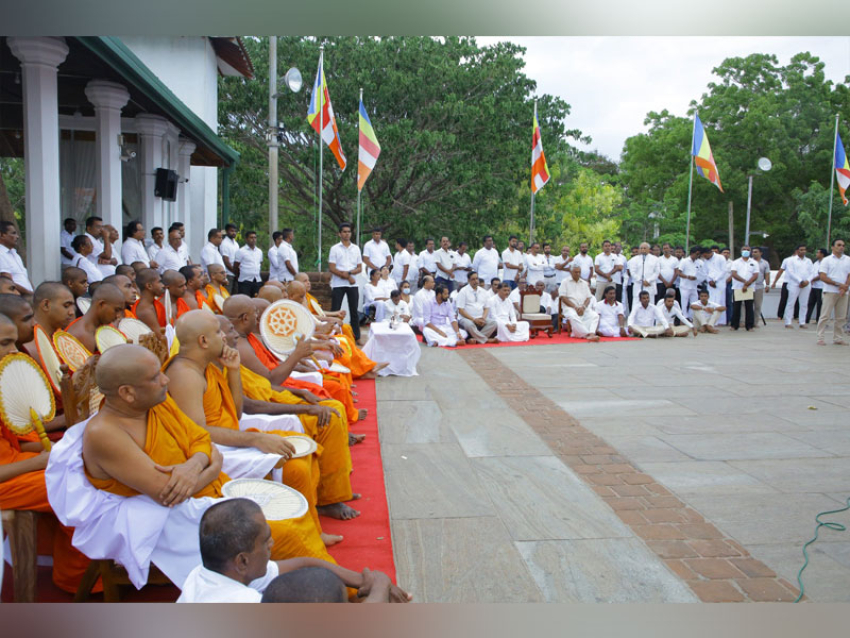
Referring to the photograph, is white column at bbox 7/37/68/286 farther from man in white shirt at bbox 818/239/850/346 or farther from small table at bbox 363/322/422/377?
man in white shirt at bbox 818/239/850/346

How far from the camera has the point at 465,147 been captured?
63.8 ft

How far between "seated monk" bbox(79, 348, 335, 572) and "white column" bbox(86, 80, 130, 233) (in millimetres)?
7346

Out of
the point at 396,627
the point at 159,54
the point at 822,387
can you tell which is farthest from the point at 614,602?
the point at 159,54

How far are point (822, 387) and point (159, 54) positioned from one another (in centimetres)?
1483

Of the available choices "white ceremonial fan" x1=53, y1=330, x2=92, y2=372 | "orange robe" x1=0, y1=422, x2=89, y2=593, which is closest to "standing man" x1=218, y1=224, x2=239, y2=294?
"white ceremonial fan" x1=53, y1=330, x2=92, y2=372

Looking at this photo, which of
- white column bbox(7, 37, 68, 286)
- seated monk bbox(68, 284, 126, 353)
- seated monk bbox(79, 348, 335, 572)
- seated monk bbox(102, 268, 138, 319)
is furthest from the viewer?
white column bbox(7, 37, 68, 286)

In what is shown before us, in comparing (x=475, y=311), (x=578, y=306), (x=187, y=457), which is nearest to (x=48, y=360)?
(x=187, y=457)

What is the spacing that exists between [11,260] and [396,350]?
14.6ft

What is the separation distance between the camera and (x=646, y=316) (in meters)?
13.8

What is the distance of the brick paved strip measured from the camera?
346 cm

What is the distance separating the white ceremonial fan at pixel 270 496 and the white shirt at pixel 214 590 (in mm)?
478

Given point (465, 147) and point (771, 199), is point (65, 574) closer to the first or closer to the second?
point (465, 147)

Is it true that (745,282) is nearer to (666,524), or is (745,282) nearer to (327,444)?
(666,524)

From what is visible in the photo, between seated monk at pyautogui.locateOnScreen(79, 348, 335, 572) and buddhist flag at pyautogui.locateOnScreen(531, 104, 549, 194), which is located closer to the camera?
seated monk at pyautogui.locateOnScreen(79, 348, 335, 572)
